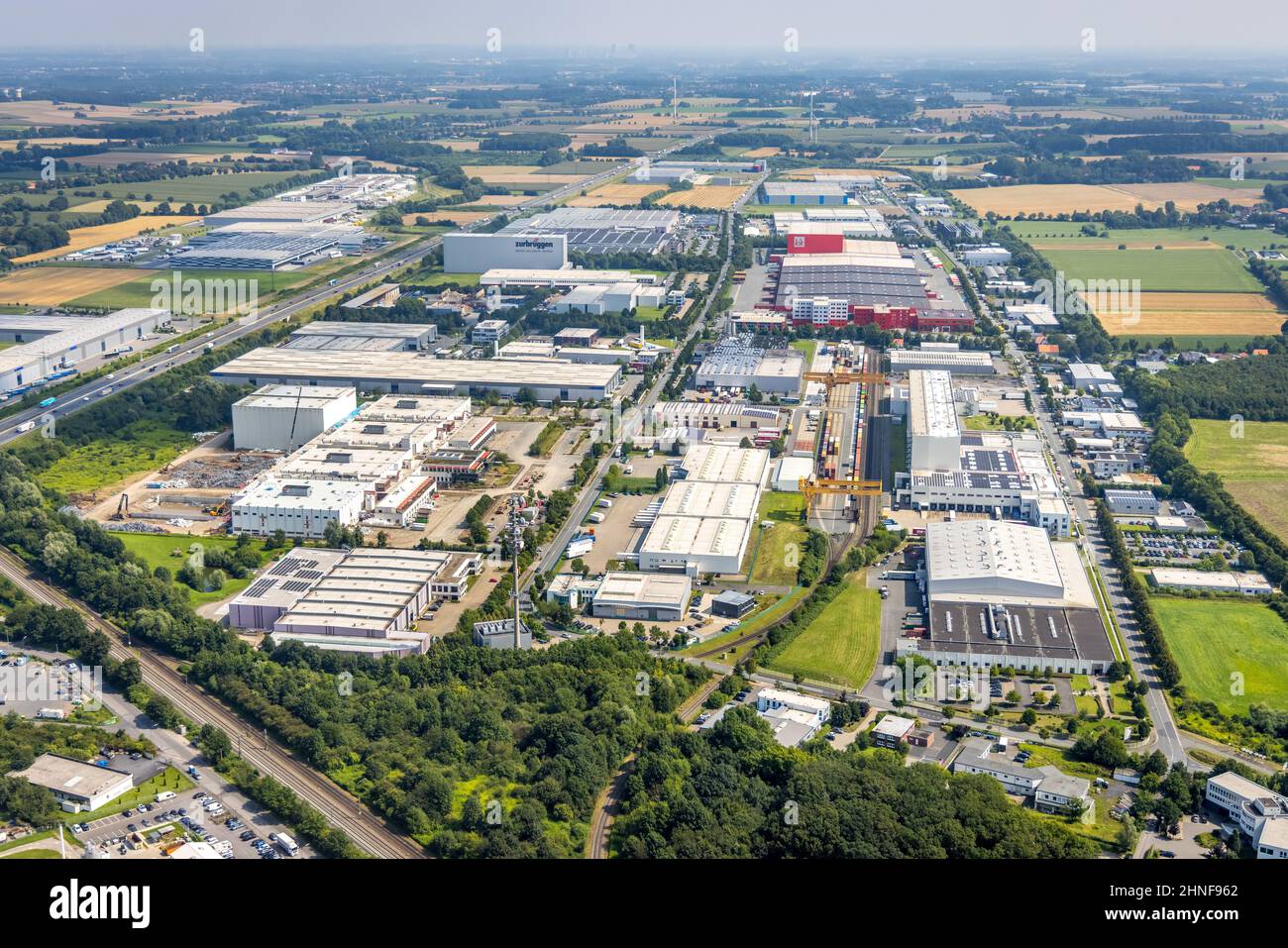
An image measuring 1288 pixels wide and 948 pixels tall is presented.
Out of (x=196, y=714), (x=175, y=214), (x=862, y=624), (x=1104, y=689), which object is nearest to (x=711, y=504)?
(x=862, y=624)

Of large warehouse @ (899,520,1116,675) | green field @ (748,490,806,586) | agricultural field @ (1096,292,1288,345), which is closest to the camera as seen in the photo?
large warehouse @ (899,520,1116,675)

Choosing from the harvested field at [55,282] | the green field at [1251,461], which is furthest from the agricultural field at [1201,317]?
the harvested field at [55,282]

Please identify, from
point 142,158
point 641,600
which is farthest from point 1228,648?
point 142,158

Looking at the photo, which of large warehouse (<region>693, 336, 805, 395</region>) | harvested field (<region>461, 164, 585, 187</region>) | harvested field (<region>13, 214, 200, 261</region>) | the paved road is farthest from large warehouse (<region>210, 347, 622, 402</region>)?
harvested field (<region>461, 164, 585, 187</region>)

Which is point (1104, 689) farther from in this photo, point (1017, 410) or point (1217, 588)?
point (1017, 410)

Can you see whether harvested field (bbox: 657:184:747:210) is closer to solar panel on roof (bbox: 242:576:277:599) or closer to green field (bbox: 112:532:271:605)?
green field (bbox: 112:532:271:605)

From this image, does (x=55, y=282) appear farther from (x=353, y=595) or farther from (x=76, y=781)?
(x=76, y=781)
